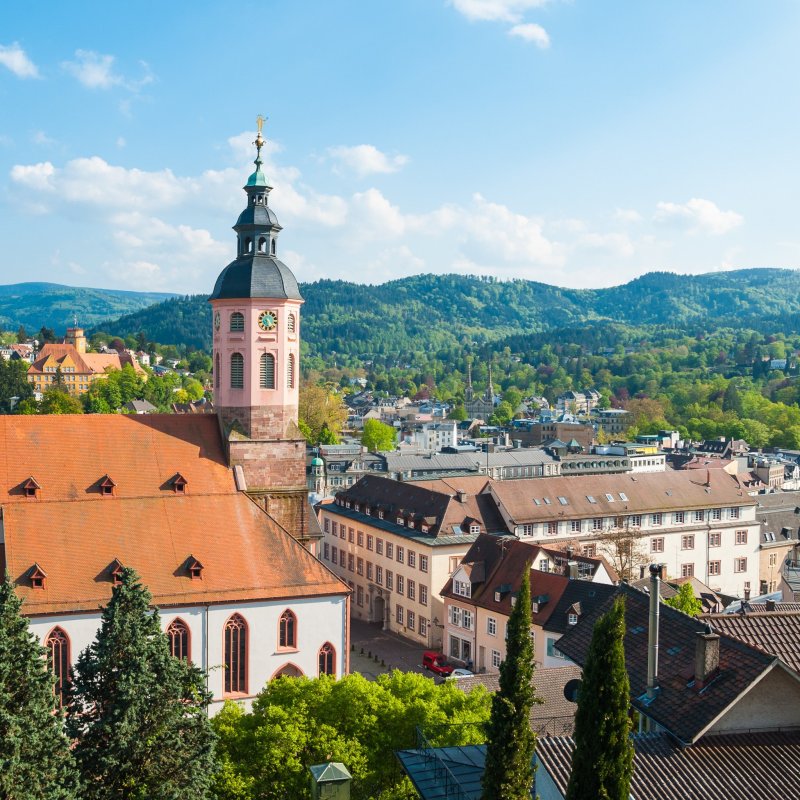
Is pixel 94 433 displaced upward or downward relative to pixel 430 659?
upward

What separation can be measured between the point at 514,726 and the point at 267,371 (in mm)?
26719

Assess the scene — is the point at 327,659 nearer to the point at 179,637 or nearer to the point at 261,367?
the point at 179,637

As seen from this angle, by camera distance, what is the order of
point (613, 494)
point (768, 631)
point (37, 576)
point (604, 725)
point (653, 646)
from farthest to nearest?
point (613, 494) → point (37, 576) → point (768, 631) → point (653, 646) → point (604, 725)

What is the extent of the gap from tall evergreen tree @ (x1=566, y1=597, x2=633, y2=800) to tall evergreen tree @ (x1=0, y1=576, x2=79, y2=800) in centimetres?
1107

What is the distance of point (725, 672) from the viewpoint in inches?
864

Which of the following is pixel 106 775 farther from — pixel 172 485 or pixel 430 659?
pixel 430 659

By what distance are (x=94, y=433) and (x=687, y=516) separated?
47.2 metres

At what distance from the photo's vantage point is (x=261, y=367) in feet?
140

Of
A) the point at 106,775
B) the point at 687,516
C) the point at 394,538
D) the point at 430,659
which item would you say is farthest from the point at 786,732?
the point at 687,516

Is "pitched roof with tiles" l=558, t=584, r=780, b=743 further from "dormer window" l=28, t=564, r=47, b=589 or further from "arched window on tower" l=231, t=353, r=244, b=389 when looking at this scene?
"arched window on tower" l=231, t=353, r=244, b=389

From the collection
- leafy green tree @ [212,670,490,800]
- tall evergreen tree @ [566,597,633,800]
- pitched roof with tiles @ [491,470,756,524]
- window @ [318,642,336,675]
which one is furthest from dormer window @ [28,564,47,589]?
pitched roof with tiles @ [491,470,756,524]

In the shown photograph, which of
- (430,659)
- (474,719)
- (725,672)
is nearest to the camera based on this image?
(725,672)

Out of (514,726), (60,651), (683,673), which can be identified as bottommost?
(60,651)

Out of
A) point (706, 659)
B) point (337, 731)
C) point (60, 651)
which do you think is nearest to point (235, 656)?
point (60, 651)
